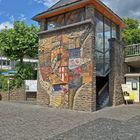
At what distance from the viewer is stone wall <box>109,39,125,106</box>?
50.4ft

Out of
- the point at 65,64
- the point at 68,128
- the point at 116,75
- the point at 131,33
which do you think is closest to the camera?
the point at 68,128

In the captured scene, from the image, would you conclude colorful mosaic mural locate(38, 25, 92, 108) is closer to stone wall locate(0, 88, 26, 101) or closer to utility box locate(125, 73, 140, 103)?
stone wall locate(0, 88, 26, 101)

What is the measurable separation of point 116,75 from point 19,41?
1039cm

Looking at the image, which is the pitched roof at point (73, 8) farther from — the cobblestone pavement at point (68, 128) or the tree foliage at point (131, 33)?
the tree foliage at point (131, 33)

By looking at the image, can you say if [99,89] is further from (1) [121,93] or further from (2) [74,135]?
(2) [74,135]

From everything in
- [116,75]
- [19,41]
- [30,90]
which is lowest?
[30,90]

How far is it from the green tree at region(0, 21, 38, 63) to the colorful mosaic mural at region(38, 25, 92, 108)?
695 cm

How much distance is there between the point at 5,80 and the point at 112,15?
10666 millimetres

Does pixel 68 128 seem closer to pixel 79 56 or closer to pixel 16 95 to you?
pixel 79 56

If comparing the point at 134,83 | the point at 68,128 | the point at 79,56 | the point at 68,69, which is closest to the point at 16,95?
the point at 68,69

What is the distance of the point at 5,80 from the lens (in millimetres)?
20859

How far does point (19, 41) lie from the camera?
2238 cm

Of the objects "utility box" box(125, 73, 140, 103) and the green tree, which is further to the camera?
the green tree

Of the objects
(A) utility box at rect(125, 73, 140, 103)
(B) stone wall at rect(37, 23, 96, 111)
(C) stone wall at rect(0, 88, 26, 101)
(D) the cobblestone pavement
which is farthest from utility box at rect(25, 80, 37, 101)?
(D) the cobblestone pavement
